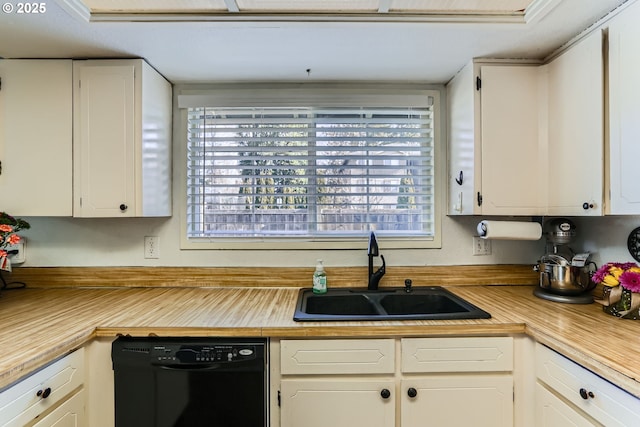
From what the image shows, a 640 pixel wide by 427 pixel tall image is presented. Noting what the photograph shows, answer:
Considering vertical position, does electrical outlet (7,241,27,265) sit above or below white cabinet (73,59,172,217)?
below

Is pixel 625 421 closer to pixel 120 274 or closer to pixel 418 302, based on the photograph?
pixel 418 302

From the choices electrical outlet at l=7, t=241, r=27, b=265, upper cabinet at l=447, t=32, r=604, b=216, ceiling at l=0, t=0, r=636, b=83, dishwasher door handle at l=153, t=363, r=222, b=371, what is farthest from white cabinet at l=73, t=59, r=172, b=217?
upper cabinet at l=447, t=32, r=604, b=216

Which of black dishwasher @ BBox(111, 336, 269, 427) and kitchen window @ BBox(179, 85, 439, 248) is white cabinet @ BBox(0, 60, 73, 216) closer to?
kitchen window @ BBox(179, 85, 439, 248)

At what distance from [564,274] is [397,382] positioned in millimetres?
989

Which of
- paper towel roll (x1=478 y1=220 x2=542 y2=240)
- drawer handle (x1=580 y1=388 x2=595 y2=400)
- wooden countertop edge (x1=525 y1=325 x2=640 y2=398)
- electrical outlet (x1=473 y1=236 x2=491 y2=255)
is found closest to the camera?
wooden countertop edge (x1=525 y1=325 x2=640 y2=398)

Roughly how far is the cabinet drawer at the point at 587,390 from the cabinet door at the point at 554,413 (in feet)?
0.10

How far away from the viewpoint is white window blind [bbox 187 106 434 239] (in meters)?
1.97

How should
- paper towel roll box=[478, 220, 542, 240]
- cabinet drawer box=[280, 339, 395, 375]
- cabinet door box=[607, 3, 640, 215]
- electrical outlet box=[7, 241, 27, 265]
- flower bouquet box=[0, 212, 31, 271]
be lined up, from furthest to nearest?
electrical outlet box=[7, 241, 27, 265], paper towel roll box=[478, 220, 542, 240], flower bouquet box=[0, 212, 31, 271], cabinet drawer box=[280, 339, 395, 375], cabinet door box=[607, 3, 640, 215]

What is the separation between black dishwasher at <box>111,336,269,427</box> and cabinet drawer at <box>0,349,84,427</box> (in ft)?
0.41

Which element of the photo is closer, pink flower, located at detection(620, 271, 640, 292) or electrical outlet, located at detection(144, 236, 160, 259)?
pink flower, located at detection(620, 271, 640, 292)

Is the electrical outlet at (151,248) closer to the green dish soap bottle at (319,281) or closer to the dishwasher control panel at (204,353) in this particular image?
the dishwasher control panel at (204,353)

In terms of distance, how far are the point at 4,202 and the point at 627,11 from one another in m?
2.85

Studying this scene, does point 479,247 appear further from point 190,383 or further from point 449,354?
point 190,383

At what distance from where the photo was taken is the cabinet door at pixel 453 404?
130cm
